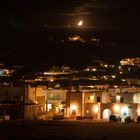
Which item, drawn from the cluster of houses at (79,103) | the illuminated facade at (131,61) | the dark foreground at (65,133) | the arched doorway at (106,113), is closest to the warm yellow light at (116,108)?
the cluster of houses at (79,103)

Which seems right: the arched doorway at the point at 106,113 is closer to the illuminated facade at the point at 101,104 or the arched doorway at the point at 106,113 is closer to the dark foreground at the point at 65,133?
the illuminated facade at the point at 101,104

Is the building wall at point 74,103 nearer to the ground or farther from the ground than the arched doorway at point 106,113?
farther from the ground

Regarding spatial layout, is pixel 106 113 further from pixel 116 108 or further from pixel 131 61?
pixel 131 61

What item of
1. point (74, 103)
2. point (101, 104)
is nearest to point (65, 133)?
point (101, 104)

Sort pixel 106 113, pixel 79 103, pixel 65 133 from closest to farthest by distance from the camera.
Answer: pixel 65 133 → pixel 106 113 → pixel 79 103

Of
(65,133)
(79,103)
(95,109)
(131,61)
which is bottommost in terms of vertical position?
(65,133)

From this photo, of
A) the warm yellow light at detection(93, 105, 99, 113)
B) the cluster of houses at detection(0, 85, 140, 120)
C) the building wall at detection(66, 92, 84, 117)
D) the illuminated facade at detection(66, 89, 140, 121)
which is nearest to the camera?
the cluster of houses at detection(0, 85, 140, 120)

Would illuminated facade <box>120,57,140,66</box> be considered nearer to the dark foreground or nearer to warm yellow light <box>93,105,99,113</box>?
warm yellow light <box>93,105,99,113</box>

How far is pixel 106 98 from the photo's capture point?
44.8m

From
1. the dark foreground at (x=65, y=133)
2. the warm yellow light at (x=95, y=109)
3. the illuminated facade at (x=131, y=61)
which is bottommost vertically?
the dark foreground at (x=65, y=133)

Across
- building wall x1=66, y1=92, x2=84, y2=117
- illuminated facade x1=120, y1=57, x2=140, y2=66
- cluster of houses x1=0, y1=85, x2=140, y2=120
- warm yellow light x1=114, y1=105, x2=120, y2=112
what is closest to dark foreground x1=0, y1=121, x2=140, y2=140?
cluster of houses x1=0, y1=85, x2=140, y2=120

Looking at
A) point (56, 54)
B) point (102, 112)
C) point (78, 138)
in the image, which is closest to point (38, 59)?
point (56, 54)

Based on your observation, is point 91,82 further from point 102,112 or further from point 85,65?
point 102,112

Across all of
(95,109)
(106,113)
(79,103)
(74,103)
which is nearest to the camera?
(106,113)
